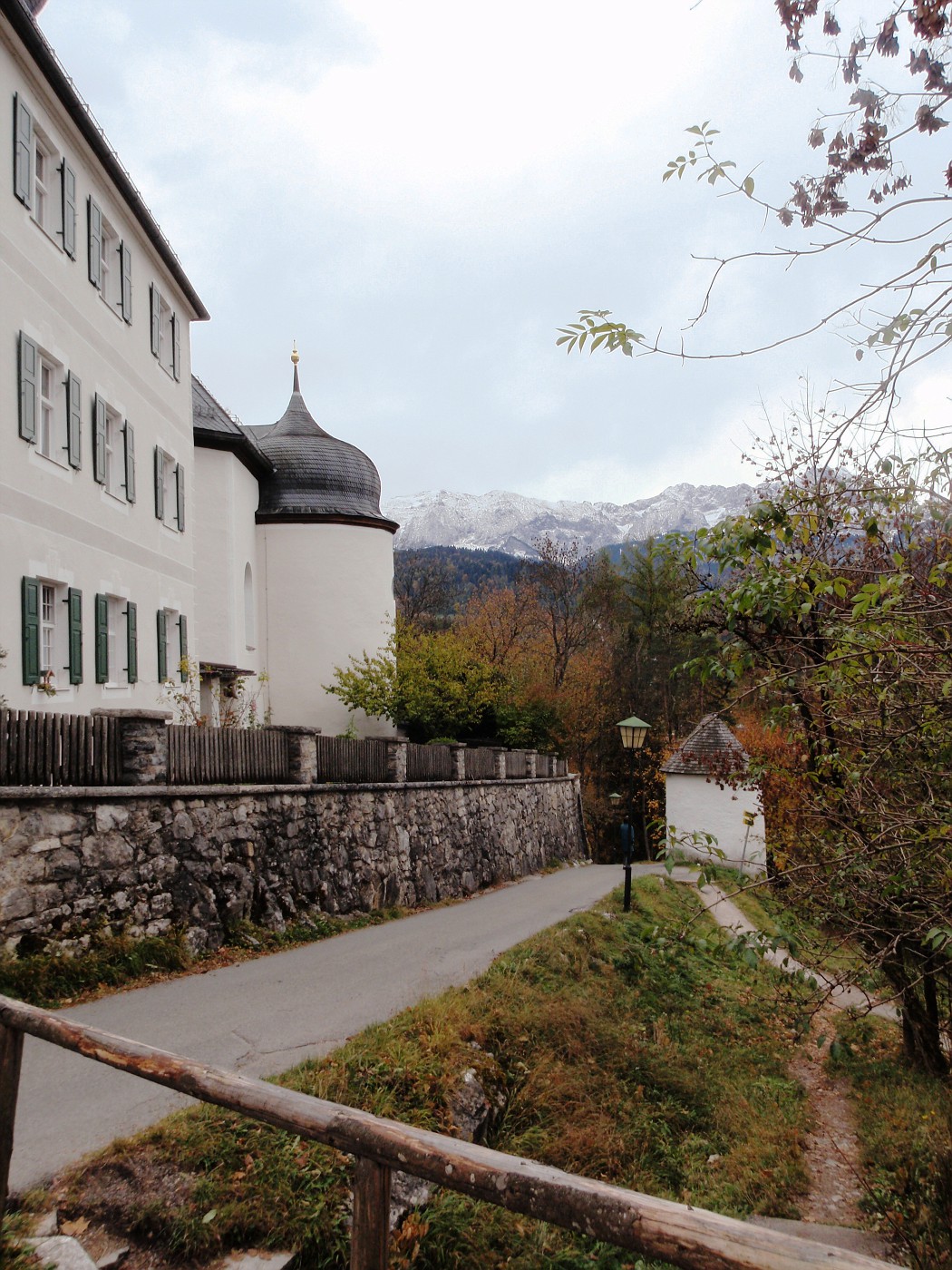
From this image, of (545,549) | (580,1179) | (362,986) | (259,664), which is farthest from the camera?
(545,549)

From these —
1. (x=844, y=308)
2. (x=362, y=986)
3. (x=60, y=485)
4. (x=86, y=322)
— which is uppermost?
(x=86, y=322)

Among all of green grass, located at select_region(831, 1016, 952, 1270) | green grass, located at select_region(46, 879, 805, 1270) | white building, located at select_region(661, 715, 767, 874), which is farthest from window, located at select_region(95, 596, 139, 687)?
white building, located at select_region(661, 715, 767, 874)

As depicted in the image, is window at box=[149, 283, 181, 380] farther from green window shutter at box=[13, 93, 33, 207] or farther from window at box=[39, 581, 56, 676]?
window at box=[39, 581, 56, 676]

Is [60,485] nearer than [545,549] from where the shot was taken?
Yes

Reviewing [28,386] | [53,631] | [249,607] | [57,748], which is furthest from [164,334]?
[57,748]

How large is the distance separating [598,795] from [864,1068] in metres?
36.8

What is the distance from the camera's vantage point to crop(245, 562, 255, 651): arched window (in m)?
27.1

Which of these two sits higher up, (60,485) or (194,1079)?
(60,485)

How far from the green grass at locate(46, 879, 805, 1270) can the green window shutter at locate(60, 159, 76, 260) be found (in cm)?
1211

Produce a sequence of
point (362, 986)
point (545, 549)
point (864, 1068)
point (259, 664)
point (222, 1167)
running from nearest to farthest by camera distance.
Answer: point (222, 1167), point (362, 986), point (864, 1068), point (259, 664), point (545, 549)

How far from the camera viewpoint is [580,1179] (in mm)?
2750

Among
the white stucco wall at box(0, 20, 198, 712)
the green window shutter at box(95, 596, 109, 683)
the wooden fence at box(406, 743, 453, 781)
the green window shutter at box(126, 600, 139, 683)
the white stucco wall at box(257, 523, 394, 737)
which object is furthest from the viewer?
the white stucco wall at box(257, 523, 394, 737)

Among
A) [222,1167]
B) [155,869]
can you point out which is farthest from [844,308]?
[155,869]

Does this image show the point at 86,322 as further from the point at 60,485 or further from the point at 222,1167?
the point at 222,1167
